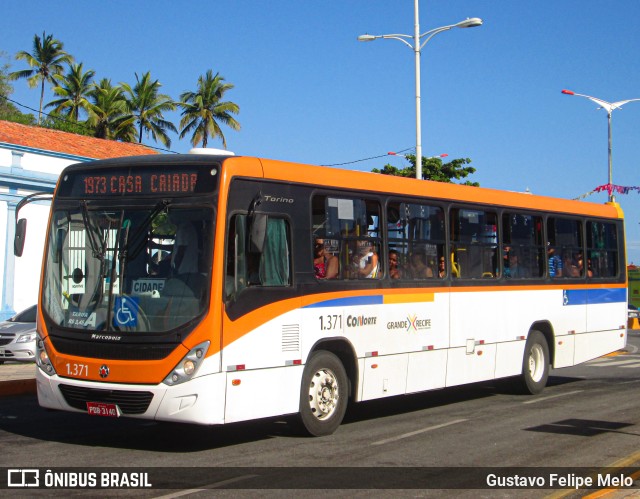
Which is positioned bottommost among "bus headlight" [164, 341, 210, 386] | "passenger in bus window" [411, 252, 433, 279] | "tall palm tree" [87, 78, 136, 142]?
"bus headlight" [164, 341, 210, 386]

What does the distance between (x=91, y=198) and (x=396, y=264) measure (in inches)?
166

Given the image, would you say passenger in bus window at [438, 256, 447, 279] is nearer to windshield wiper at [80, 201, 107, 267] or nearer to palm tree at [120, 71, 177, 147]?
windshield wiper at [80, 201, 107, 267]

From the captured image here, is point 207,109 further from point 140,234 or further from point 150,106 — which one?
point 140,234

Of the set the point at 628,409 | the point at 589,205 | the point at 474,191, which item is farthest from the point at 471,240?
the point at 589,205

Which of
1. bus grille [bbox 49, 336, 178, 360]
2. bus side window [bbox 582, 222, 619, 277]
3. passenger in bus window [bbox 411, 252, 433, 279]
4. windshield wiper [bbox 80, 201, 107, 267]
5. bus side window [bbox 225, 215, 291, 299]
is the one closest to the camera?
bus grille [bbox 49, 336, 178, 360]

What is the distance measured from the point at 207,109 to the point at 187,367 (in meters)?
55.1

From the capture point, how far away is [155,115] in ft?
206

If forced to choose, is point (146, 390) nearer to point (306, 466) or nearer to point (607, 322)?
point (306, 466)

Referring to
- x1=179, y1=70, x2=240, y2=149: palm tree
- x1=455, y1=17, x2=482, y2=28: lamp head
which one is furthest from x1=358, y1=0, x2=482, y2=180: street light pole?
x1=179, y1=70, x2=240, y2=149: palm tree

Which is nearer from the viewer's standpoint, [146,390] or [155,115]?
[146,390]

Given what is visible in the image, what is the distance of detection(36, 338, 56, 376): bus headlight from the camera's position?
9969mm

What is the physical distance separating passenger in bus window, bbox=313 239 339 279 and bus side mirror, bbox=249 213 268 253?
1447 mm

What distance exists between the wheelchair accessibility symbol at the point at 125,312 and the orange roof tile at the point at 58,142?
2334 centimetres

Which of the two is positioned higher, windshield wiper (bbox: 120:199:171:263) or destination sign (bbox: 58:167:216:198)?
destination sign (bbox: 58:167:216:198)
